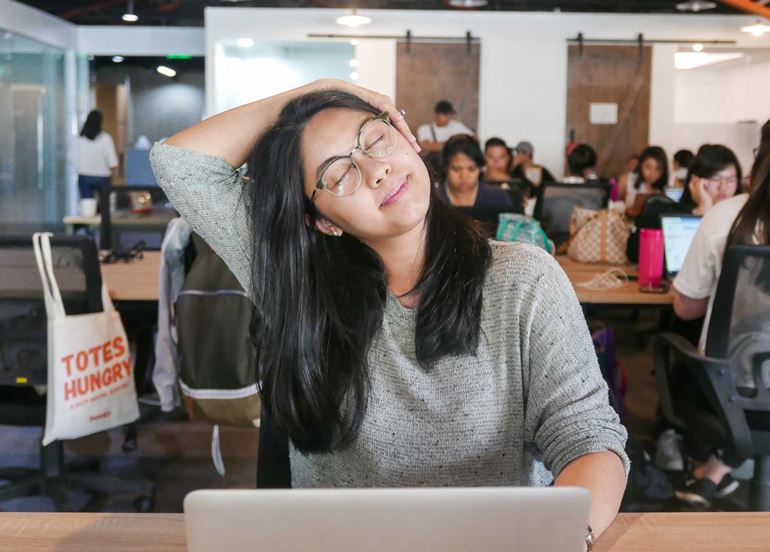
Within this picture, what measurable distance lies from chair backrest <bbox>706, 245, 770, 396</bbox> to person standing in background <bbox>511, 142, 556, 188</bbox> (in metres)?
5.84

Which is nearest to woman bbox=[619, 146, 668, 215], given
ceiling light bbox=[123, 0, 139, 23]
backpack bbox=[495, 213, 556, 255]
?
backpack bbox=[495, 213, 556, 255]

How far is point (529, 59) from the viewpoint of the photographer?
10.2m

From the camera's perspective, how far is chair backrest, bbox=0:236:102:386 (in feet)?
9.17

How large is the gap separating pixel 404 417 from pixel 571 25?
31.5 feet

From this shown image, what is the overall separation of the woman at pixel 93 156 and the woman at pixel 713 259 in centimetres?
902

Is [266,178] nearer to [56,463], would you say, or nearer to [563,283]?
[563,283]

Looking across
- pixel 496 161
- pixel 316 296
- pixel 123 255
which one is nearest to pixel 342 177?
pixel 316 296

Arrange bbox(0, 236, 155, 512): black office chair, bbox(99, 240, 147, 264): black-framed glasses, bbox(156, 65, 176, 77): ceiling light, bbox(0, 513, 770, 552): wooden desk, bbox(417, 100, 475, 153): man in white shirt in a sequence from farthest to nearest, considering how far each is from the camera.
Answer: bbox(156, 65, 176, 77): ceiling light → bbox(417, 100, 475, 153): man in white shirt → bbox(99, 240, 147, 264): black-framed glasses → bbox(0, 236, 155, 512): black office chair → bbox(0, 513, 770, 552): wooden desk

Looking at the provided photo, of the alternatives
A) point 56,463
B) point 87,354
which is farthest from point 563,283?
point 56,463

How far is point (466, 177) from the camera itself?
4.87 metres

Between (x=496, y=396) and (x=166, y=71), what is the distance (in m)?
12.4

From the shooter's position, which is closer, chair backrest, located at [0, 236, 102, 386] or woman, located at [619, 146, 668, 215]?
chair backrest, located at [0, 236, 102, 386]

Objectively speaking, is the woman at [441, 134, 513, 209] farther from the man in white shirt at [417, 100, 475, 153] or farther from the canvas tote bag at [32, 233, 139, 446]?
the man in white shirt at [417, 100, 475, 153]

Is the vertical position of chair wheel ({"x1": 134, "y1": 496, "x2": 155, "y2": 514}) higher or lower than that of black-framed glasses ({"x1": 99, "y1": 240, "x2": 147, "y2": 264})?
lower
